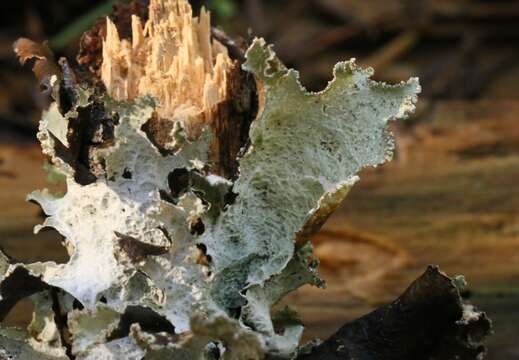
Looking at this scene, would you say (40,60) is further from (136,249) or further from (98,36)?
(136,249)

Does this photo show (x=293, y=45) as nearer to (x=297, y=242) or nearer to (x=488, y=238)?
(x=488, y=238)

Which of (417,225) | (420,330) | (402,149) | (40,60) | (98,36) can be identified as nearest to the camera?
(420,330)

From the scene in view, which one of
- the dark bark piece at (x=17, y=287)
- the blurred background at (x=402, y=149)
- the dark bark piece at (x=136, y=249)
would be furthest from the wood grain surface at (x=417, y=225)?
the dark bark piece at (x=136, y=249)

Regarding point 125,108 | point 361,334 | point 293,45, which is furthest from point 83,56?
point 293,45

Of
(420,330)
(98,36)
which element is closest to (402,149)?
(98,36)

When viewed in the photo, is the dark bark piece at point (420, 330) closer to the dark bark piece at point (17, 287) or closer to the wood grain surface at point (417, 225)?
the dark bark piece at point (17, 287)

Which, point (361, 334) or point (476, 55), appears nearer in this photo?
point (361, 334)

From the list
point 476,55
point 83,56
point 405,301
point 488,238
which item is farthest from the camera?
Result: point 476,55

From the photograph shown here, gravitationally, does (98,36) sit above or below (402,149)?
below
